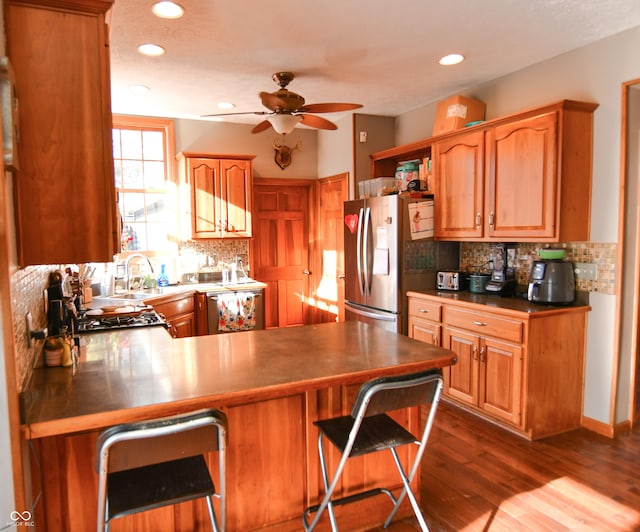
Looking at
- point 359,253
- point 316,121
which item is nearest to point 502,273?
point 359,253

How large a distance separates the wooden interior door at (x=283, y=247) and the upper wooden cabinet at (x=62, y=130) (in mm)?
3897

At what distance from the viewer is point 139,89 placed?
408 cm

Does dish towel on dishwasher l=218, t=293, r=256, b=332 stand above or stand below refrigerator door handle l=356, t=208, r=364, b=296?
below

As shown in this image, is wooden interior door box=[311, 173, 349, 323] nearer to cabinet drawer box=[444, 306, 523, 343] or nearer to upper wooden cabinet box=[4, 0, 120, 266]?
cabinet drawer box=[444, 306, 523, 343]

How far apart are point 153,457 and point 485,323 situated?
8.53ft

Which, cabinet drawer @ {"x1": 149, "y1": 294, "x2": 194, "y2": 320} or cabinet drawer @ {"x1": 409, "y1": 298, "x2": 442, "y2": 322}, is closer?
cabinet drawer @ {"x1": 409, "y1": 298, "x2": 442, "y2": 322}

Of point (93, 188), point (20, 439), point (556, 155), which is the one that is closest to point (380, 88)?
point (556, 155)

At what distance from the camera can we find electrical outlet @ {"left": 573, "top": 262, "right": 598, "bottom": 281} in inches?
125

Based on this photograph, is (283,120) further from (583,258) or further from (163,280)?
(163,280)

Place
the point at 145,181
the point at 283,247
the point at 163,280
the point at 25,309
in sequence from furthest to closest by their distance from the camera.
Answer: the point at 283,247 → the point at 145,181 → the point at 163,280 → the point at 25,309

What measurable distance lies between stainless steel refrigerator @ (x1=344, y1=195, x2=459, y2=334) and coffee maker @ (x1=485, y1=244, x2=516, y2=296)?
56 cm

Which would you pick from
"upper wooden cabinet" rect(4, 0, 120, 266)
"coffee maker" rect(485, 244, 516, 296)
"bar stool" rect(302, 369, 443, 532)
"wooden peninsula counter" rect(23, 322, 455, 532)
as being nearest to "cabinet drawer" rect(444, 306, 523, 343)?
"coffee maker" rect(485, 244, 516, 296)

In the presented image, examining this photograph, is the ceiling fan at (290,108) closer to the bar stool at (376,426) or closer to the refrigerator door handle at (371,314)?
the refrigerator door handle at (371,314)

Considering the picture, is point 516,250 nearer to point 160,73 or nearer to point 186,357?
point 186,357
